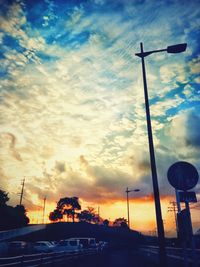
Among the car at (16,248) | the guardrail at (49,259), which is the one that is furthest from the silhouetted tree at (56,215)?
the guardrail at (49,259)

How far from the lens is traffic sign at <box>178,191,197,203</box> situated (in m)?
6.57

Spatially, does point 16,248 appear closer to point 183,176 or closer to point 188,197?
point 188,197

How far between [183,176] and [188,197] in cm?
60

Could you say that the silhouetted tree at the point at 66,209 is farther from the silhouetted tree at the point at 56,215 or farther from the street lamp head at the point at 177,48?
the street lamp head at the point at 177,48

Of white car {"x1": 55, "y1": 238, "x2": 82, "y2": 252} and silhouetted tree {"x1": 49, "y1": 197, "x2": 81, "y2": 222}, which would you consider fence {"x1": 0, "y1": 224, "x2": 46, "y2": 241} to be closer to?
white car {"x1": 55, "y1": 238, "x2": 82, "y2": 252}

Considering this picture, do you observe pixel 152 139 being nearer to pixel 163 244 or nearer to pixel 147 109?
pixel 147 109

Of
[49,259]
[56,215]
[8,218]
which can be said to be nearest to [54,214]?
[56,215]

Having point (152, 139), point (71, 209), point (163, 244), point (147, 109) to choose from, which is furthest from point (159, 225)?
point (71, 209)

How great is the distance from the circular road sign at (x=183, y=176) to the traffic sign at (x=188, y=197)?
0.15 metres

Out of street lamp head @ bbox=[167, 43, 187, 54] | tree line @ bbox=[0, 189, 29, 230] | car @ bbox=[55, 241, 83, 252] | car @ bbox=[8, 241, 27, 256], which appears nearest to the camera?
street lamp head @ bbox=[167, 43, 187, 54]

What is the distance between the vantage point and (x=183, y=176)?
677 cm

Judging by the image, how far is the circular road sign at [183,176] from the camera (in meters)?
6.70

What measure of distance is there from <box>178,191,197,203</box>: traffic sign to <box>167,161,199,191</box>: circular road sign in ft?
0.48

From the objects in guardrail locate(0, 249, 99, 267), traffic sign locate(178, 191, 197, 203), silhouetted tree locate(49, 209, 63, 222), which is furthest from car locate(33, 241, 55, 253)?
silhouetted tree locate(49, 209, 63, 222)
